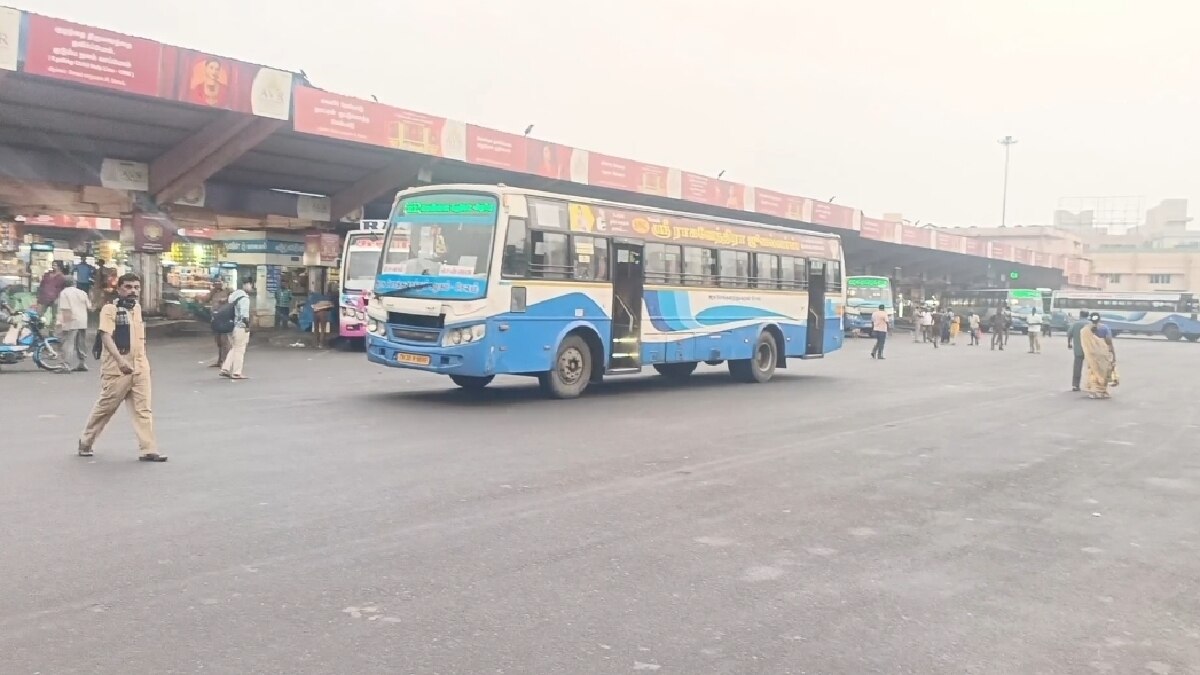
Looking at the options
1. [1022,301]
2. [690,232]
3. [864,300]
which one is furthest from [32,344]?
[1022,301]

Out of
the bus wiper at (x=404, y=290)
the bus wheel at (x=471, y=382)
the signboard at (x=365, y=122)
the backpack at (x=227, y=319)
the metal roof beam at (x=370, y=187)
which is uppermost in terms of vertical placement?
the signboard at (x=365, y=122)

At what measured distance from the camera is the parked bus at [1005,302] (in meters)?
57.7

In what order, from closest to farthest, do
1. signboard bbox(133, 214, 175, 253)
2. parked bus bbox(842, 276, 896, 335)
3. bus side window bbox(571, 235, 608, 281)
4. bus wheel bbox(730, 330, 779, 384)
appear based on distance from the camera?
bus side window bbox(571, 235, 608, 281), bus wheel bbox(730, 330, 779, 384), signboard bbox(133, 214, 175, 253), parked bus bbox(842, 276, 896, 335)

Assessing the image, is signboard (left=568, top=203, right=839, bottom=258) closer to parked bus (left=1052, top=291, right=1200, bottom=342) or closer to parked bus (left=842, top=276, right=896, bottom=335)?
parked bus (left=842, top=276, right=896, bottom=335)

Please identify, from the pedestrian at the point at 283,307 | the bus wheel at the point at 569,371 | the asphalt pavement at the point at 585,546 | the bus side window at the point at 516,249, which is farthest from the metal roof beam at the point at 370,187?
the asphalt pavement at the point at 585,546

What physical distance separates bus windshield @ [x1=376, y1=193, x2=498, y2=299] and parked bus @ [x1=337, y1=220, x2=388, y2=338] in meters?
10.0

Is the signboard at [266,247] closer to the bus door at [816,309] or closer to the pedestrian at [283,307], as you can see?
the pedestrian at [283,307]

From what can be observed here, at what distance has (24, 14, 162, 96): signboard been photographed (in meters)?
17.3

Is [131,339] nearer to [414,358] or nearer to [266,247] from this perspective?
[414,358]

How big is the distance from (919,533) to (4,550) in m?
5.74

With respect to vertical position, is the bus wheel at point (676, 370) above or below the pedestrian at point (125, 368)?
below

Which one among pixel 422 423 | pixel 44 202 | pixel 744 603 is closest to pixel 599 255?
pixel 422 423

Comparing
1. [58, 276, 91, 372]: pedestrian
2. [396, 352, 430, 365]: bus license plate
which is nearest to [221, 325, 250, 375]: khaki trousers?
[58, 276, 91, 372]: pedestrian

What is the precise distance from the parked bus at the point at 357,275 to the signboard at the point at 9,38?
851 centimetres
